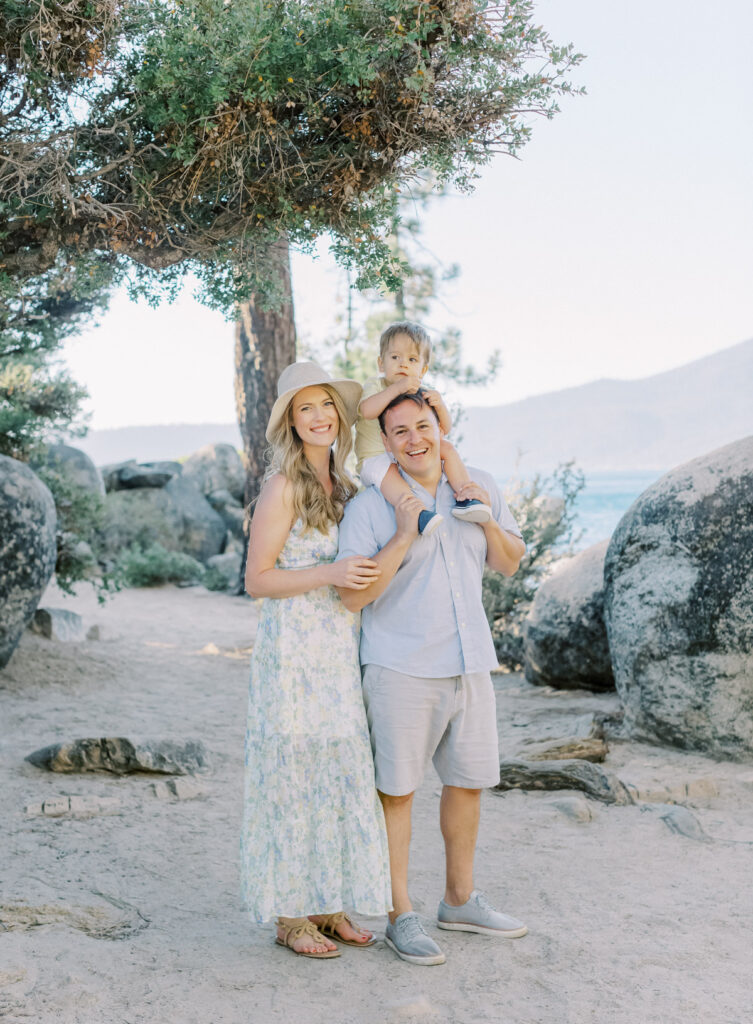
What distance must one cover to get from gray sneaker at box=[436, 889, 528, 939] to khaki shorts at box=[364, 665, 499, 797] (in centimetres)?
52

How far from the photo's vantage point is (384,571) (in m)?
3.29

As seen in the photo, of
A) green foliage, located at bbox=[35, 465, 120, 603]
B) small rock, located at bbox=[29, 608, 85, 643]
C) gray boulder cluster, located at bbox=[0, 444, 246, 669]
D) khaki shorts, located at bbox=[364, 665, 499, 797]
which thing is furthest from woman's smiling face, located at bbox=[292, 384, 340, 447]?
green foliage, located at bbox=[35, 465, 120, 603]

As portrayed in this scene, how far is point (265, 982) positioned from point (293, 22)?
3524 millimetres

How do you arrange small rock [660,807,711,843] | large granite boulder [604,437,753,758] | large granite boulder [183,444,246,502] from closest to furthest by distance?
small rock [660,807,711,843]
large granite boulder [604,437,753,758]
large granite boulder [183,444,246,502]

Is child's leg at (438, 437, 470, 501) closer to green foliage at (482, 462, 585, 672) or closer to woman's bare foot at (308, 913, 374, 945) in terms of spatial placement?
woman's bare foot at (308, 913, 374, 945)

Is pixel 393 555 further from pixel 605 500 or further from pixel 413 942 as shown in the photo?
pixel 605 500

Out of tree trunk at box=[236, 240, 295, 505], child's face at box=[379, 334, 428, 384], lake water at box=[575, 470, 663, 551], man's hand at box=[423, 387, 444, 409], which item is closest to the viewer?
man's hand at box=[423, 387, 444, 409]

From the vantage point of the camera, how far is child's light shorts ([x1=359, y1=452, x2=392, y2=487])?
140 inches

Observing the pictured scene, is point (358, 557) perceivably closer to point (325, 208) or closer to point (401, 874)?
point (401, 874)

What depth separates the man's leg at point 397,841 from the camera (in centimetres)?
343

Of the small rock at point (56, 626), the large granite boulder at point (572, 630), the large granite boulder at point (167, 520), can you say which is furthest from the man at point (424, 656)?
the large granite boulder at point (167, 520)

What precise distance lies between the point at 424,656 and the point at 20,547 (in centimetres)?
489

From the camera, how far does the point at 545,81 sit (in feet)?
12.5

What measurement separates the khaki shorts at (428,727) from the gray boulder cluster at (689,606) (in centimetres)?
296
